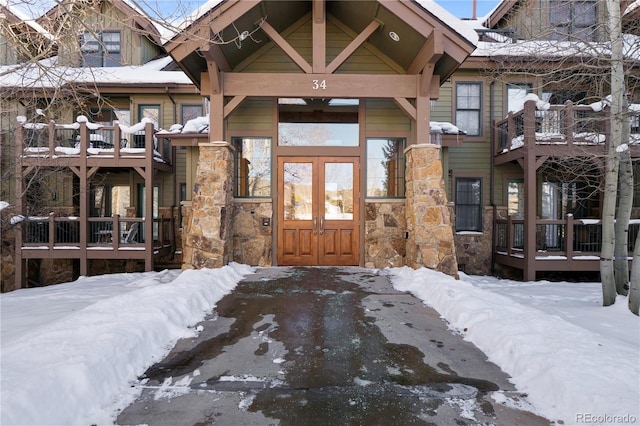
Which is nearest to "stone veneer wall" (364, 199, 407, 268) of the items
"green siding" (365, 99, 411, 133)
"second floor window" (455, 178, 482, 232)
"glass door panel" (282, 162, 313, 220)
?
"glass door panel" (282, 162, 313, 220)

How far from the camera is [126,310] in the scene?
4.03m

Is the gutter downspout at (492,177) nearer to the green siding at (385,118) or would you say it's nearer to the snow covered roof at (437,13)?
the green siding at (385,118)

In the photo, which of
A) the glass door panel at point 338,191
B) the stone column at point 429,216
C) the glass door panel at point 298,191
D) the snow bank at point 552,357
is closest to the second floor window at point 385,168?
the glass door panel at point 338,191

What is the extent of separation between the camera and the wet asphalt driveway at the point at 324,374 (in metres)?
2.47

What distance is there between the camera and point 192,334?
397 cm

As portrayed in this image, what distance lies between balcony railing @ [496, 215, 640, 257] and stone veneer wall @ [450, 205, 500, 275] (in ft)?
0.95

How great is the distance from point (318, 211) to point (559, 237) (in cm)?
755

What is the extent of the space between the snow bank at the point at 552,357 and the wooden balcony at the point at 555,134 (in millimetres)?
5085

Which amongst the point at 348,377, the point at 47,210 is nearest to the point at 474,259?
the point at 348,377

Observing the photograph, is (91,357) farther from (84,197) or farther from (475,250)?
(475,250)

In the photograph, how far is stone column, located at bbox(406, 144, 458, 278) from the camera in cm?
681

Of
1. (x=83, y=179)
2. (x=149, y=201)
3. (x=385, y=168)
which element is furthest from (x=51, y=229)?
(x=385, y=168)

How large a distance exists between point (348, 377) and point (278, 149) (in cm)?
579

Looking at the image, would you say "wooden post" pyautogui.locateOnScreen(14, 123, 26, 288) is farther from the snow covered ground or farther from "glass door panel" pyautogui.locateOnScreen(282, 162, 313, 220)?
A: "glass door panel" pyautogui.locateOnScreen(282, 162, 313, 220)
